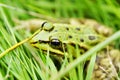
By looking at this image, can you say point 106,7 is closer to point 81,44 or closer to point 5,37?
point 81,44

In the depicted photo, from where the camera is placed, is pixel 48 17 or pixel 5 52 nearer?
pixel 5 52

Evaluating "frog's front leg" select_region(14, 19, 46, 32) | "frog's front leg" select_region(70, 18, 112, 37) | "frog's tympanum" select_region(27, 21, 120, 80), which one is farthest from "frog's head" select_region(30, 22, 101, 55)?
"frog's front leg" select_region(14, 19, 46, 32)

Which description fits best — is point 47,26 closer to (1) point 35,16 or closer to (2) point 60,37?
(2) point 60,37

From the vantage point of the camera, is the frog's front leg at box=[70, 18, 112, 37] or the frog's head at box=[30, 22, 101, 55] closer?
the frog's head at box=[30, 22, 101, 55]

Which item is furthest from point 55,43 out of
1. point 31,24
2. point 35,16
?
point 35,16

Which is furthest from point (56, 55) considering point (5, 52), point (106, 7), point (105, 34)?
A: point (106, 7)

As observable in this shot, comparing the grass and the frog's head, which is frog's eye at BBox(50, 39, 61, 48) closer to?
the frog's head

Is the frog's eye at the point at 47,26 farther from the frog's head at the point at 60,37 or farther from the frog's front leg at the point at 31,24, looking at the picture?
the frog's front leg at the point at 31,24
